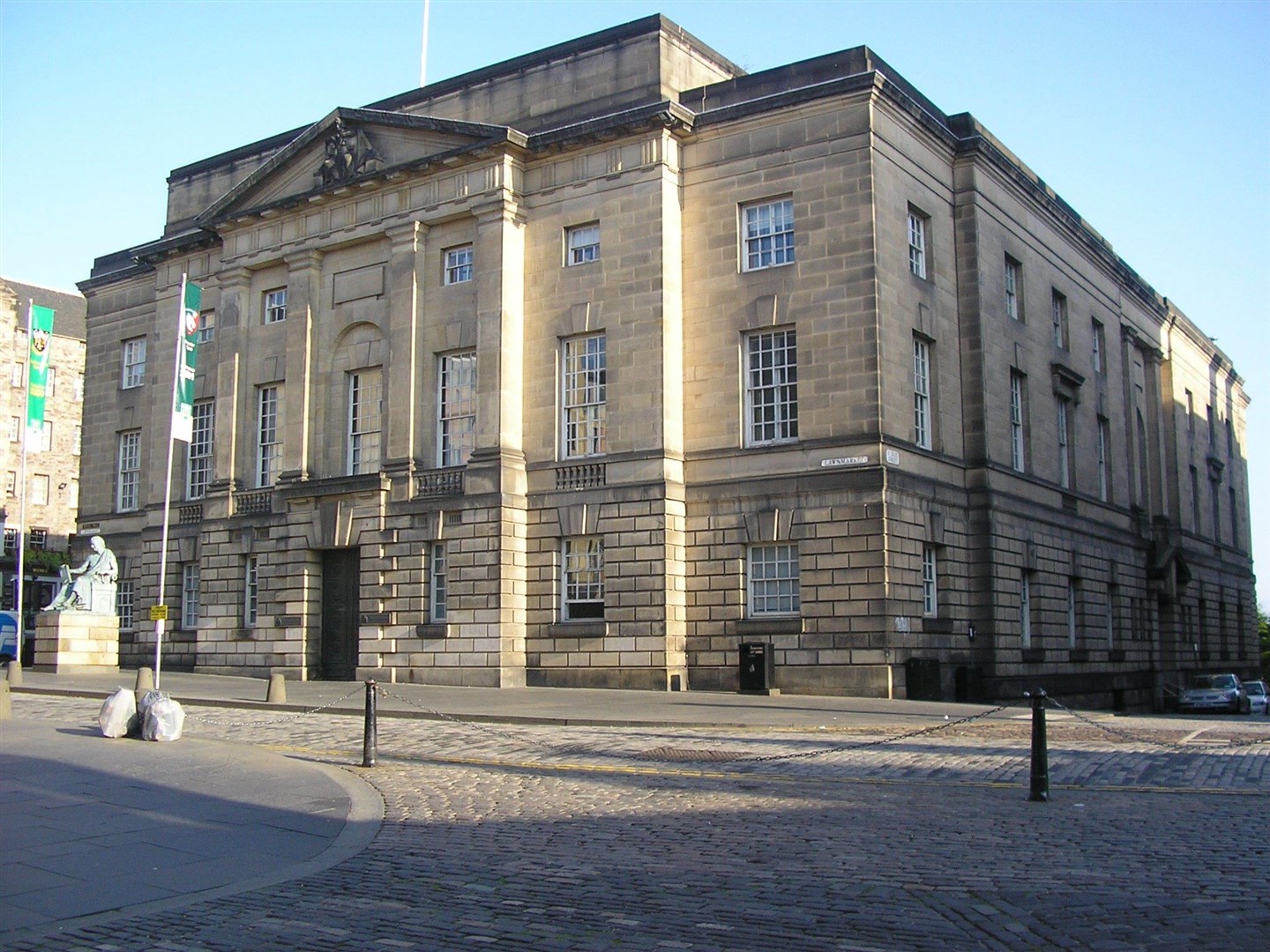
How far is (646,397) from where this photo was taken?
107ft

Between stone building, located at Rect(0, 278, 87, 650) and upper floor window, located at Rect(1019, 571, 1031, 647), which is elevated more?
stone building, located at Rect(0, 278, 87, 650)

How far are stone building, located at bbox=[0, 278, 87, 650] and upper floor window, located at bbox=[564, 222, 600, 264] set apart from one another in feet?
137

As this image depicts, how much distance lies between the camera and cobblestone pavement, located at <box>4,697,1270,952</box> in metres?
7.58

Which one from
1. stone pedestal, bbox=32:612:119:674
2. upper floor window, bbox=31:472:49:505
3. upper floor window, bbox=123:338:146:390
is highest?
upper floor window, bbox=123:338:146:390

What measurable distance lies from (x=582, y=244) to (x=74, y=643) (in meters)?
18.8

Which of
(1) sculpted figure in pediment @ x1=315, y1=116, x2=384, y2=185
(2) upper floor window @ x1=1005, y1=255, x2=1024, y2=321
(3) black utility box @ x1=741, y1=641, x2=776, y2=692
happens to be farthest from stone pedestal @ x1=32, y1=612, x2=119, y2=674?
(2) upper floor window @ x1=1005, y1=255, x2=1024, y2=321

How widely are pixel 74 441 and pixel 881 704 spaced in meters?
63.5

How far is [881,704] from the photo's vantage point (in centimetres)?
2672

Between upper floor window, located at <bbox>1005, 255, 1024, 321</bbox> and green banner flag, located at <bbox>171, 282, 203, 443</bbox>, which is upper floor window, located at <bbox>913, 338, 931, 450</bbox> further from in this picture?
green banner flag, located at <bbox>171, 282, 203, 443</bbox>

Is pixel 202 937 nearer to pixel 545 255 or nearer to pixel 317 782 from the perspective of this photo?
pixel 317 782

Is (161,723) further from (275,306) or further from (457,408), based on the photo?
(275,306)

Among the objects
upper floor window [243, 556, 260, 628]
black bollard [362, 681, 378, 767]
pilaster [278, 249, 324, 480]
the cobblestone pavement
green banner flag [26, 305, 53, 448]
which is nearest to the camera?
the cobblestone pavement

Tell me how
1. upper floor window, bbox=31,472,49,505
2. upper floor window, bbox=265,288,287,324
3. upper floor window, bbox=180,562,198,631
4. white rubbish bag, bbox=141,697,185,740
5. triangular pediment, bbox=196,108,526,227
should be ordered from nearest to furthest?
white rubbish bag, bbox=141,697,185,740
triangular pediment, bbox=196,108,526,227
upper floor window, bbox=265,288,287,324
upper floor window, bbox=180,562,198,631
upper floor window, bbox=31,472,49,505

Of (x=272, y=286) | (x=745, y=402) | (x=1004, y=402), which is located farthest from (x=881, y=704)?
(x=272, y=286)
